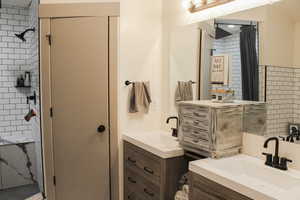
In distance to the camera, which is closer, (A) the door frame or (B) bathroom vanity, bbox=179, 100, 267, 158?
(B) bathroom vanity, bbox=179, 100, 267, 158

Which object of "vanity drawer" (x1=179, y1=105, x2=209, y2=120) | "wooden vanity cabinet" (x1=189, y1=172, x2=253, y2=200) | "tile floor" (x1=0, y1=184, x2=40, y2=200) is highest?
"vanity drawer" (x1=179, y1=105, x2=209, y2=120)

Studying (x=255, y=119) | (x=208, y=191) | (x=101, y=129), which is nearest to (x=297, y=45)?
(x=255, y=119)

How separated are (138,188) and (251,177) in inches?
48.1

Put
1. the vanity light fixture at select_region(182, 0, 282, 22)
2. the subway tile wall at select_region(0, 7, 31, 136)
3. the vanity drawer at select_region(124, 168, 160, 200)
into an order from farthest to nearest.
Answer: the subway tile wall at select_region(0, 7, 31, 136) < the vanity drawer at select_region(124, 168, 160, 200) < the vanity light fixture at select_region(182, 0, 282, 22)

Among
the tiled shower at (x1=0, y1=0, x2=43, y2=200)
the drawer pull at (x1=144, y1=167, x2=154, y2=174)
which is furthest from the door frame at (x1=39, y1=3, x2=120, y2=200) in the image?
the tiled shower at (x1=0, y1=0, x2=43, y2=200)

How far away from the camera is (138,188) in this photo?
246cm

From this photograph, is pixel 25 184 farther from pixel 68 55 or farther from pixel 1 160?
pixel 68 55

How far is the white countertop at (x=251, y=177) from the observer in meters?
1.34

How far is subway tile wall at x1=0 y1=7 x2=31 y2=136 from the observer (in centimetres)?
394

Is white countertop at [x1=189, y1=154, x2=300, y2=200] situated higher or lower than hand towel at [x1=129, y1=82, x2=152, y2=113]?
lower

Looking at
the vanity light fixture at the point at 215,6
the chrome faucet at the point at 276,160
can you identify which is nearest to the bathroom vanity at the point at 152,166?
the chrome faucet at the point at 276,160

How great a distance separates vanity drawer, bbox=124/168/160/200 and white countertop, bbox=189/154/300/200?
0.58m

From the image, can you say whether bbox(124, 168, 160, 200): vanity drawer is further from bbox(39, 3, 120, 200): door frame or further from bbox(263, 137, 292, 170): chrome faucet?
bbox(263, 137, 292, 170): chrome faucet

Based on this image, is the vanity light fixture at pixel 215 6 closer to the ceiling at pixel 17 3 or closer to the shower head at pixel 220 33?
the shower head at pixel 220 33
